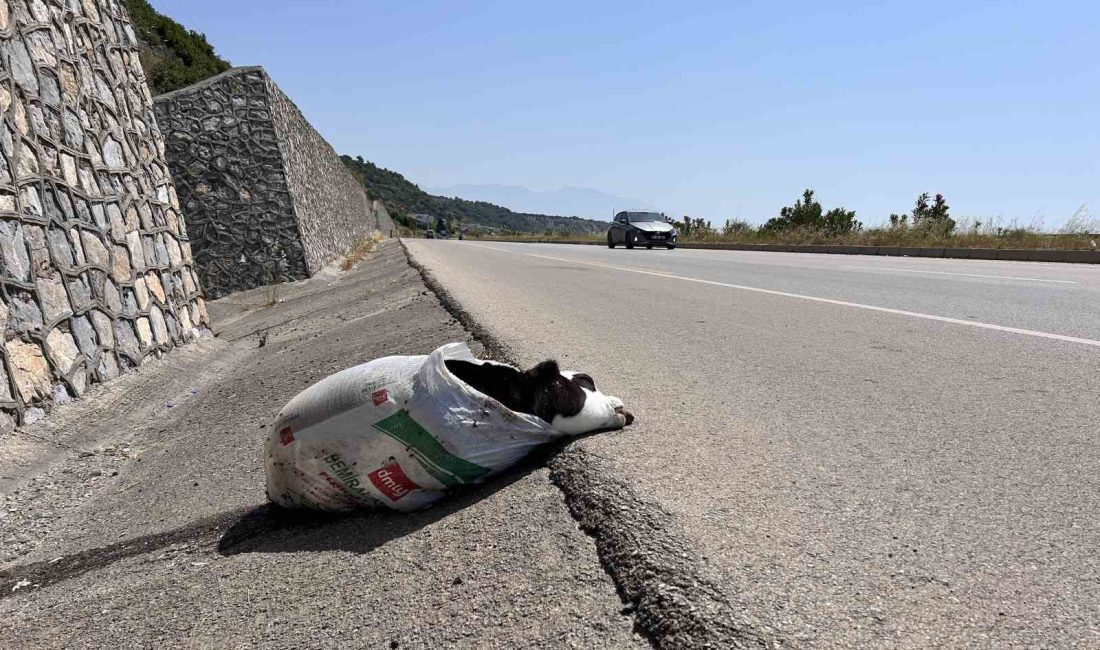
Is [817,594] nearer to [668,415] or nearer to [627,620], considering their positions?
[627,620]

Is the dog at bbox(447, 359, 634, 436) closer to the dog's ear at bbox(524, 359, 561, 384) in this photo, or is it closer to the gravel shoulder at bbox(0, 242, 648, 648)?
the dog's ear at bbox(524, 359, 561, 384)

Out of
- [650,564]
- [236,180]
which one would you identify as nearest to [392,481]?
[650,564]

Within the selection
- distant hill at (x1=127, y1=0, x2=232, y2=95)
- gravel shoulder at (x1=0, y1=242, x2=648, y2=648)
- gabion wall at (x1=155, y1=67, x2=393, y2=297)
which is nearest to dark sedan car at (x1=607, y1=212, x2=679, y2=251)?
gabion wall at (x1=155, y1=67, x2=393, y2=297)

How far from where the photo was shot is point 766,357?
4.64 m

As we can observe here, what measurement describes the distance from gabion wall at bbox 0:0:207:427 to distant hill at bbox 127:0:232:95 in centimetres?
2049

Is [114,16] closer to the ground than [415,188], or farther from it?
farther from it

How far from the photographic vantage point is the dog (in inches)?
112

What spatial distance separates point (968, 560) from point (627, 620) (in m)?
0.90

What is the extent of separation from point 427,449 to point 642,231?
25.2 meters

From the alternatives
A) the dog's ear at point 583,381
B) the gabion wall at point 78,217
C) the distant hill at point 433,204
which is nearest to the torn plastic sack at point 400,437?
the dog's ear at point 583,381

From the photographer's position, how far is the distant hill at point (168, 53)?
2722cm

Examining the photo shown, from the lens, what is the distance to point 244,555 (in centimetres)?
269

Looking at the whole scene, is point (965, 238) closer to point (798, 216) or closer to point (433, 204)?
point (798, 216)

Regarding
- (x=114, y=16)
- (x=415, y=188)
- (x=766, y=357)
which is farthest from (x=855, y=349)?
(x=415, y=188)
